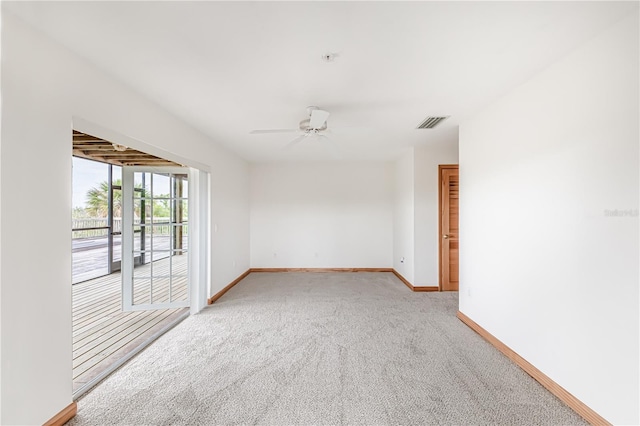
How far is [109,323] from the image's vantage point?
10.2 feet

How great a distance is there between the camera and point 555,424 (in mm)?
1607

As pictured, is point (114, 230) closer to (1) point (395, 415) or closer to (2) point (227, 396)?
(2) point (227, 396)

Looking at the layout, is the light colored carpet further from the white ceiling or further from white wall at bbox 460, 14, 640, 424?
the white ceiling

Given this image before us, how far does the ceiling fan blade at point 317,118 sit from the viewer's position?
2.31 m

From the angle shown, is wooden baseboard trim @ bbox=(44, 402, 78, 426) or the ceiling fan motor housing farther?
the ceiling fan motor housing

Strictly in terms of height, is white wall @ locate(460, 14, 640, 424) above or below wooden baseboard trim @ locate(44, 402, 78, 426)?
above

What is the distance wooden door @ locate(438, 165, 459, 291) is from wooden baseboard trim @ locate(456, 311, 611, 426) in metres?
1.58

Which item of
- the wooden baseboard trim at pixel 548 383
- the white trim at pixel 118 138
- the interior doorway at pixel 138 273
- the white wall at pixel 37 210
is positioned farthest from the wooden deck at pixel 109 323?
the wooden baseboard trim at pixel 548 383

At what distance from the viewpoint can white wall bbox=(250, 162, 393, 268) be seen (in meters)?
5.72

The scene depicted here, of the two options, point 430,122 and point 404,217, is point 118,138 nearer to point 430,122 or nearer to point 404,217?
point 430,122

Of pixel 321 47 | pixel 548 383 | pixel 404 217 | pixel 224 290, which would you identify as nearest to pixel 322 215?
pixel 404 217

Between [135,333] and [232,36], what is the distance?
3.17 metres

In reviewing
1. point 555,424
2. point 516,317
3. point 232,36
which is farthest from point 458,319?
point 232,36

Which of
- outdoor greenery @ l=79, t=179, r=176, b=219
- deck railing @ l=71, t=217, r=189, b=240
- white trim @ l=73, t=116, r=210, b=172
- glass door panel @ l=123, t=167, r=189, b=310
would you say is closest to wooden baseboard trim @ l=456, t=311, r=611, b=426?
glass door panel @ l=123, t=167, r=189, b=310
